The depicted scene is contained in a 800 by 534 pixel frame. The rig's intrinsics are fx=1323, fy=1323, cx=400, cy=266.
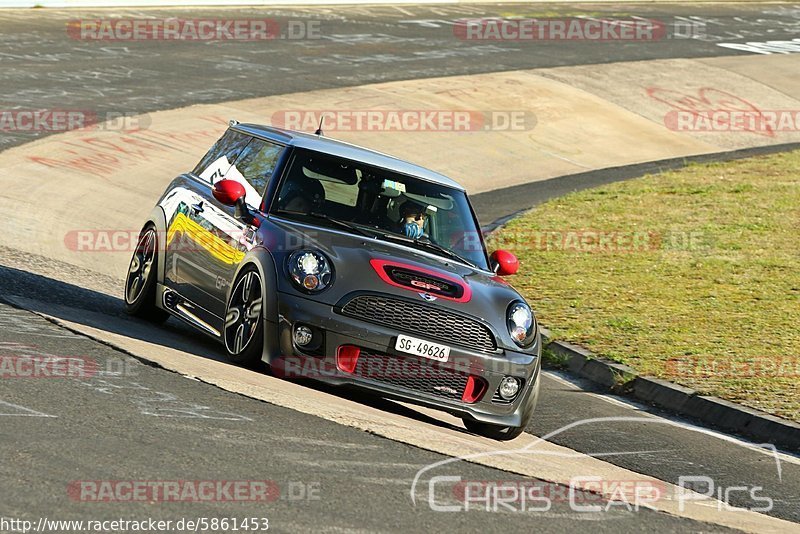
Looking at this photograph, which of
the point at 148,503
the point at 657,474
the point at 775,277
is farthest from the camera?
the point at 775,277

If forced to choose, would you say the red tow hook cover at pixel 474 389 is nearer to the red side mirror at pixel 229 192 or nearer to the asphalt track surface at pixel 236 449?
the asphalt track surface at pixel 236 449

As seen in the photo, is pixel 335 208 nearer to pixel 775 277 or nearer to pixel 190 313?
pixel 190 313

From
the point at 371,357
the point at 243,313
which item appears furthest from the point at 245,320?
the point at 371,357

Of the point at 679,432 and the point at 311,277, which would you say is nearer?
the point at 311,277

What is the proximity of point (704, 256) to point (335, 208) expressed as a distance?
309 inches

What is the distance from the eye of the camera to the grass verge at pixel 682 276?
1098 cm

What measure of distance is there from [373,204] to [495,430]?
1.84 metres

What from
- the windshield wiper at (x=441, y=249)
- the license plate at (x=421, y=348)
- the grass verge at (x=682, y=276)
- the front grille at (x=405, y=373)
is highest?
the windshield wiper at (x=441, y=249)

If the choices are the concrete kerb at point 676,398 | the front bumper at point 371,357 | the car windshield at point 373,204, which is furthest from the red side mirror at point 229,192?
the concrete kerb at point 676,398

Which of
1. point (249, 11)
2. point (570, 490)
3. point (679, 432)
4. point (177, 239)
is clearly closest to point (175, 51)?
point (249, 11)

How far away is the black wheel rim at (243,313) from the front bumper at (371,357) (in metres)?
0.26

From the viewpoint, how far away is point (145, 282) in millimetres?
10344

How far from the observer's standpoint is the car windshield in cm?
915

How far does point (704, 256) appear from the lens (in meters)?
15.9
